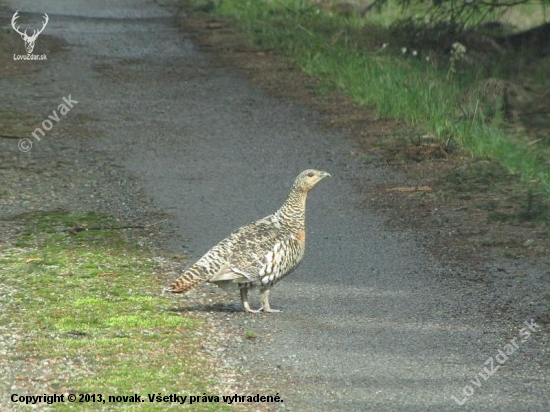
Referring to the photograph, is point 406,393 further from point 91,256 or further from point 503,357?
point 91,256

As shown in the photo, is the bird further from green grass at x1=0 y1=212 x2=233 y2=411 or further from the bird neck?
green grass at x1=0 y1=212 x2=233 y2=411

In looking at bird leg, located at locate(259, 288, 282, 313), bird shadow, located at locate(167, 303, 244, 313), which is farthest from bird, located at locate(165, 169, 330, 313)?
bird shadow, located at locate(167, 303, 244, 313)

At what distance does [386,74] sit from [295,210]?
8330 millimetres

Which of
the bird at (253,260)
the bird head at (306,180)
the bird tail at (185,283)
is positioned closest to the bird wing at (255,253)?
the bird at (253,260)

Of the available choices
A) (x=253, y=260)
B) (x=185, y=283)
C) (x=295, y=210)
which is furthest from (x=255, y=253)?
(x=295, y=210)

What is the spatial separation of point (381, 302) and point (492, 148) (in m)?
5.10

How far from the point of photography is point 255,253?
7812 mm

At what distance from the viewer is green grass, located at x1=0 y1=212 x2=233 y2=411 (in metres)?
6.52

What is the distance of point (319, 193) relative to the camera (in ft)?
39.5

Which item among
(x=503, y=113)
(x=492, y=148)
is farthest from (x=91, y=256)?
(x=503, y=113)

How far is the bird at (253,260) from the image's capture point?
300 inches

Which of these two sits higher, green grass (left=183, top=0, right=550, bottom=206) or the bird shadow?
green grass (left=183, top=0, right=550, bottom=206)

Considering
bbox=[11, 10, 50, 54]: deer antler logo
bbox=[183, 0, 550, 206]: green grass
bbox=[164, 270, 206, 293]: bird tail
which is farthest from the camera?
bbox=[11, 10, 50, 54]: deer antler logo

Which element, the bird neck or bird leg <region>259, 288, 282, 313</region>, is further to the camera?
the bird neck
